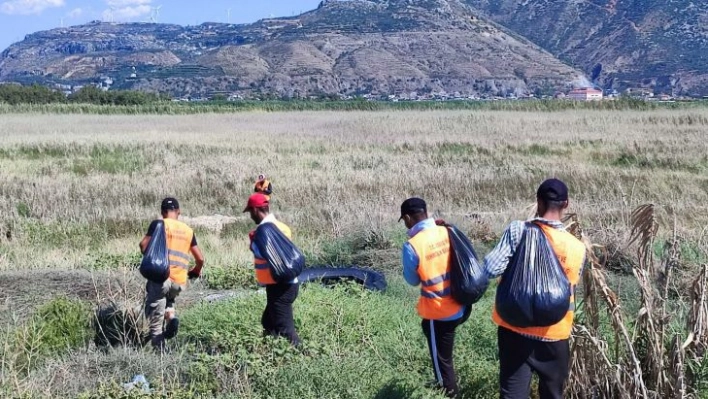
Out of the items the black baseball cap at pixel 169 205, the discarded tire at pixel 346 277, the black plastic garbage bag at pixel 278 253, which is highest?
the black baseball cap at pixel 169 205

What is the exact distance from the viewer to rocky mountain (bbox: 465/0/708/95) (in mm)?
127831

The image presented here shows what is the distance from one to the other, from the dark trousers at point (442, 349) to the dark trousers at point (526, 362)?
2.12 ft

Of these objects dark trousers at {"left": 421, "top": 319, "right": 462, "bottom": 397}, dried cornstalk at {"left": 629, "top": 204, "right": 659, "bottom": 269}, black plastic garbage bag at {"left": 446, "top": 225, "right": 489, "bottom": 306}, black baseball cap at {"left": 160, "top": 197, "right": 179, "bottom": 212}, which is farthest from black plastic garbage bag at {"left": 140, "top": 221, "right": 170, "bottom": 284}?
dried cornstalk at {"left": 629, "top": 204, "right": 659, "bottom": 269}

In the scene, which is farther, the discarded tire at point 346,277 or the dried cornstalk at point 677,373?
the discarded tire at point 346,277

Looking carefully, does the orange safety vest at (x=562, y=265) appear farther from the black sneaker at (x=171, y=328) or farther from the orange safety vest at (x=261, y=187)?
the black sneaker at (x=171, y=328)

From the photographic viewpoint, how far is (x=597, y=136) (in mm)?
26875

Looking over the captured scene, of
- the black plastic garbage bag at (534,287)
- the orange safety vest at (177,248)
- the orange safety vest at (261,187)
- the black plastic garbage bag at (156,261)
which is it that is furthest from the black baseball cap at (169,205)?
the black plastic garbage bag at (534,287)

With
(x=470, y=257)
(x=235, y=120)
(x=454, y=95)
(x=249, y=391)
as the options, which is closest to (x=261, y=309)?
(x=249, y=391)

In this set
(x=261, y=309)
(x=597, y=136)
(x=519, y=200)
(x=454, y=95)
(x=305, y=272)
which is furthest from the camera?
(x=454, y=95)

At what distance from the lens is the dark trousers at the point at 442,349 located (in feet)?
16.2

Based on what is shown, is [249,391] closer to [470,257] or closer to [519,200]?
[470,257]

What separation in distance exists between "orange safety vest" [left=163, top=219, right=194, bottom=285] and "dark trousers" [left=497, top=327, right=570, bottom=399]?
3213mm

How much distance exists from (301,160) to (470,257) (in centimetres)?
1593

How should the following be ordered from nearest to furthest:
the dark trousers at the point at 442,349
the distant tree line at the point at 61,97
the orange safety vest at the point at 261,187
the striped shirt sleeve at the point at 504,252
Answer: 1. the striped shirt sleeve at the point at 504,252
2. the dark trousers at the point at 442,349
3. the orange safety vest at the point at 261,187
4. the distant tree line at the point at 61,97
